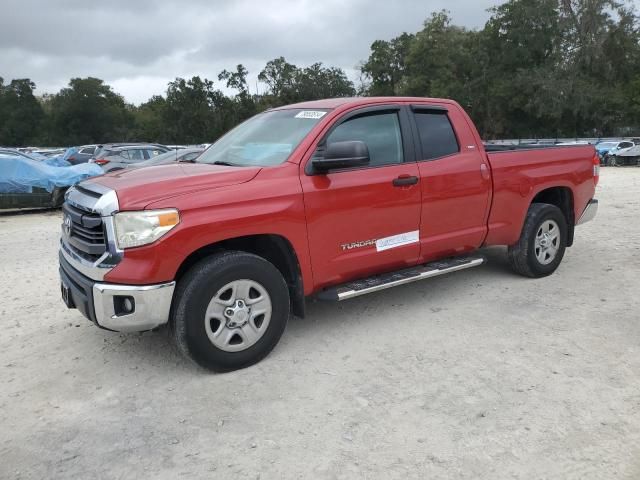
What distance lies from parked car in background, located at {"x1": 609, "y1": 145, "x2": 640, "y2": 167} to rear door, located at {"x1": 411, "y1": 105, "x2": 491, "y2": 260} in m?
29.3

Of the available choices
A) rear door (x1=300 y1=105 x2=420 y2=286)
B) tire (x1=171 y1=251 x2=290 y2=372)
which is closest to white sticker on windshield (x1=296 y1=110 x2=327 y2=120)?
rear door (x1=300 y1=105 x2=420 y2=286)

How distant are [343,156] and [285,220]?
613mm

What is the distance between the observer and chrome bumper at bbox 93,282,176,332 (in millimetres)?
3410

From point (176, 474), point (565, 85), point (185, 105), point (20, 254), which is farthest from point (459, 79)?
point (176, 474)

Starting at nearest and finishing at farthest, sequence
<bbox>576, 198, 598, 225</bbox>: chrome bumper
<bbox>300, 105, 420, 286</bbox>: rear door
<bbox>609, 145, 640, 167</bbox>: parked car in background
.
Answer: <bbox>300, 105, 420, 286</bbox>: rear door, <bbox>576, 198, 598, 225</bbox>: chrome bumper, <bbox>609, 145, 640, 167</bbox>: parked car in background

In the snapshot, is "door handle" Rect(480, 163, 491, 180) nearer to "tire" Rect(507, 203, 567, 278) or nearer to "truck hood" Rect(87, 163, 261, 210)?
"tire" Rect(507, 203, 567, 278)

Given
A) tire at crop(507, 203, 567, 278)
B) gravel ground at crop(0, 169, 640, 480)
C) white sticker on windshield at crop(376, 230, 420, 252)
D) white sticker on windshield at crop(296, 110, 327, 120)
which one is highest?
white sticker on windshield at crop(296, 110, 327, 120)

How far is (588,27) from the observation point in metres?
46.7

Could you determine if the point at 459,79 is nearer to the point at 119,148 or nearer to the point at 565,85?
the point at 565,85

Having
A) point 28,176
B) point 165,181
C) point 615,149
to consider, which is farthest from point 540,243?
point 615,149

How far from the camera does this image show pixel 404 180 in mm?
4492

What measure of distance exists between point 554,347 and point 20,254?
23.8ft

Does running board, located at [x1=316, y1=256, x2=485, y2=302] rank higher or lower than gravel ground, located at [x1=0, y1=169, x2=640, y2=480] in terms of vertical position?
higher

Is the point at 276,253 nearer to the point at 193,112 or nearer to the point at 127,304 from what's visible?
the point at 127,304
